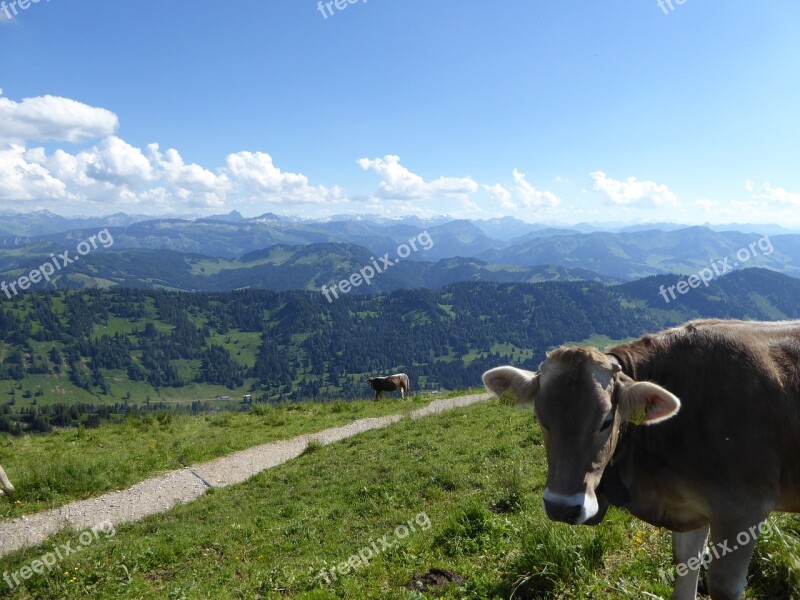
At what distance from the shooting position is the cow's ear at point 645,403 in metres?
3.87

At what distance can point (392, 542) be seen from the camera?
7883 millimetres

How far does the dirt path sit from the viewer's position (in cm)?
1173

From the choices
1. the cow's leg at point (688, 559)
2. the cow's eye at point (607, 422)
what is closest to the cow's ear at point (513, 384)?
the cow's eye at point (607, 422)

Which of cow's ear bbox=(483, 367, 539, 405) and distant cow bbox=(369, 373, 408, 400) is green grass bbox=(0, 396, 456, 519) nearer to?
distant cow bbox=(369, 373, 408, 400)

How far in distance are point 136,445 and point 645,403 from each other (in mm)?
20240

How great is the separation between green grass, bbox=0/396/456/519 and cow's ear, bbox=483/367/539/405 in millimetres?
14467

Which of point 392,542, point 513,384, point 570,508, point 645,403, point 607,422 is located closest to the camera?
point 570,508

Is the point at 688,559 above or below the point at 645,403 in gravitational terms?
below

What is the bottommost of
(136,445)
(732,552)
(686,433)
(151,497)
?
(136,445)

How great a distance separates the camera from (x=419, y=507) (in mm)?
10320

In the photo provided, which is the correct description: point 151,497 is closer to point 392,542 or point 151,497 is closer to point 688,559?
point 392,542

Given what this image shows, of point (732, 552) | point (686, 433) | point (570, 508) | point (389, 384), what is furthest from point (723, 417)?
point (389, 384)

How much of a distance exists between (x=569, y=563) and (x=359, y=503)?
656 centimetres

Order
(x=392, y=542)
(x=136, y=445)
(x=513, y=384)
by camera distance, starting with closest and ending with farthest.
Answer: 1. (x=513, y=384)
2. (x=392, y=542)
3. (x=136, y=445)
